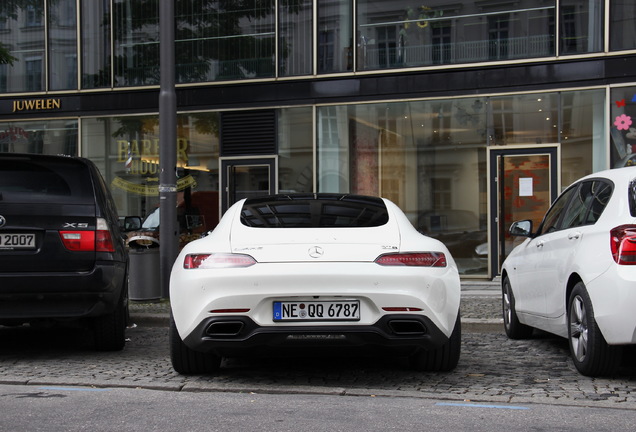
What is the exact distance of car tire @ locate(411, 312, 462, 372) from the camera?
5.93m

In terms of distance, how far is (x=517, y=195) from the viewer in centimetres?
1371

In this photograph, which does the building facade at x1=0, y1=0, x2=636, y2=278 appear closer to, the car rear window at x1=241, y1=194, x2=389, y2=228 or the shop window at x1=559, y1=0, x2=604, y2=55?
the shop window at x1=559, y1=0, x2=604, y2=55

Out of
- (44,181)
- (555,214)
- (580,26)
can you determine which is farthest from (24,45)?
(555,214)

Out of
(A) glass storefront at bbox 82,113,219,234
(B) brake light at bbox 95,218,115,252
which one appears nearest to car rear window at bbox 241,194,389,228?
(B) brake light at bbox 95,218,115,252

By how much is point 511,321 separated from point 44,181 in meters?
4.51

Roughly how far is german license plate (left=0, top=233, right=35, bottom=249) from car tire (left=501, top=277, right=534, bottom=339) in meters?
4.43

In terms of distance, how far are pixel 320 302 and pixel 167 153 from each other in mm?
6328

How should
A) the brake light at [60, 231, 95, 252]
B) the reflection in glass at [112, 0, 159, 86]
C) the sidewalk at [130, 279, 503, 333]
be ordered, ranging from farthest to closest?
the reflection in glass at [112, 0, 159, 86] < the sidewalk at [130, 279, 503, 333] < the brake light at [60, 231, 95, 252]

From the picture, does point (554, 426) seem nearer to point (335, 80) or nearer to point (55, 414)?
point (55, 414)

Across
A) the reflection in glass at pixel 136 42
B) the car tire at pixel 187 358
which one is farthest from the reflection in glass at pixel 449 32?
the car tire at pixel 187 358

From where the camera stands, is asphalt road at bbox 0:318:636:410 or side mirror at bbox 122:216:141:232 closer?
asphalt road at bbox 0:318:636:410

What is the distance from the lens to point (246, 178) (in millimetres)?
15102

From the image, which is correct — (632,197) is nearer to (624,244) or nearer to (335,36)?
A: (624,244)

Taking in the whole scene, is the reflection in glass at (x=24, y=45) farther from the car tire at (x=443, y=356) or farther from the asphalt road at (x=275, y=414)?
the car tire at (x=443, y=356)
